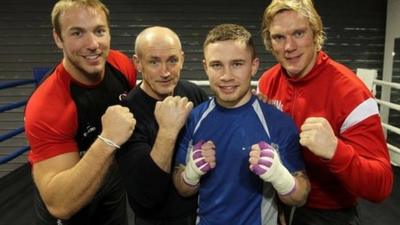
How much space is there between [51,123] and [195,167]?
69 cm

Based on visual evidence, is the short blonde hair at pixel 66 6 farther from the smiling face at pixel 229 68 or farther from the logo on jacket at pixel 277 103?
the logo on jacket at pixel 277 103

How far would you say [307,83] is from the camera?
1.48 metres

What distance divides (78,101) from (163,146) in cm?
54

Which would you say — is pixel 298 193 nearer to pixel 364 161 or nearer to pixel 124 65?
pixel 364 161

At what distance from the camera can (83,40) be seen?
1.64 m

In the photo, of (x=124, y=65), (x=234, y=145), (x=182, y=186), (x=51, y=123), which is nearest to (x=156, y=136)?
(x=182, y=186)

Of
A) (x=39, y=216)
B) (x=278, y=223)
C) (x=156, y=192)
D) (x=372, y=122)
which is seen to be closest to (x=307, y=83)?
(x=372, y=122)

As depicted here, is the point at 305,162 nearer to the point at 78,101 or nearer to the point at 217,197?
the point at 217,197

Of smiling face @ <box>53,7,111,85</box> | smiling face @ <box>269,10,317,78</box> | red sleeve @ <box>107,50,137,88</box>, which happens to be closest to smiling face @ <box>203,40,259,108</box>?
smiling face @ <box>269,10,317,78</box>

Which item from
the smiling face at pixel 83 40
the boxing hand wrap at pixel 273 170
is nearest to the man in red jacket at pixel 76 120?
the smiling face at pixel 83 40

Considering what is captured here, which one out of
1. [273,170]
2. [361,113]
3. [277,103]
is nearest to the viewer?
[273,170]

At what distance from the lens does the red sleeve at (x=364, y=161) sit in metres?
1.23

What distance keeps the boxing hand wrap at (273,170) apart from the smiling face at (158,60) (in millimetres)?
521

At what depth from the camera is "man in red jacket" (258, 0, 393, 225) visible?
124 cm
